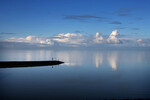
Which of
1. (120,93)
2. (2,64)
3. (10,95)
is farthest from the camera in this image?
(2,64)

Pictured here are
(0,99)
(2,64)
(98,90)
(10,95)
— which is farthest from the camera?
(2,64)

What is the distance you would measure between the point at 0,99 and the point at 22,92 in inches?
158

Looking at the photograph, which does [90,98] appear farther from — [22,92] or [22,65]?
[22,65]

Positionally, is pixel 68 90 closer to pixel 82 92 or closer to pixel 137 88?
pixel 82 92

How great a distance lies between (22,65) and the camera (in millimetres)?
61938

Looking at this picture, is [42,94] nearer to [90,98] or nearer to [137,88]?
[90,98]

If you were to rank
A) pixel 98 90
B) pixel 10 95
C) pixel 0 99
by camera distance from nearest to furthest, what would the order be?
1. pixel 0 99
2. pixel 10 95
3. pixel 98 90

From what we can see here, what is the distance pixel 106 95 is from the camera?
25.2 meters

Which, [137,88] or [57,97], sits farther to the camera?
[137,88]

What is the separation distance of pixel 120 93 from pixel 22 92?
18284 mm

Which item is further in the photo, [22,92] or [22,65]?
Result: [22,65]

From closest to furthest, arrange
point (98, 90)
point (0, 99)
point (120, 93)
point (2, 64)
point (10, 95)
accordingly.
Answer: point (0, 99), point (10, 95), point (120, 93), point (98, 90), point (2, 64)

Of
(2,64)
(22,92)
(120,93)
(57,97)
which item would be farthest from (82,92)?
(2,64)

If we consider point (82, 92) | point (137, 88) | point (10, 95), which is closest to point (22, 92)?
point (10, 95)
